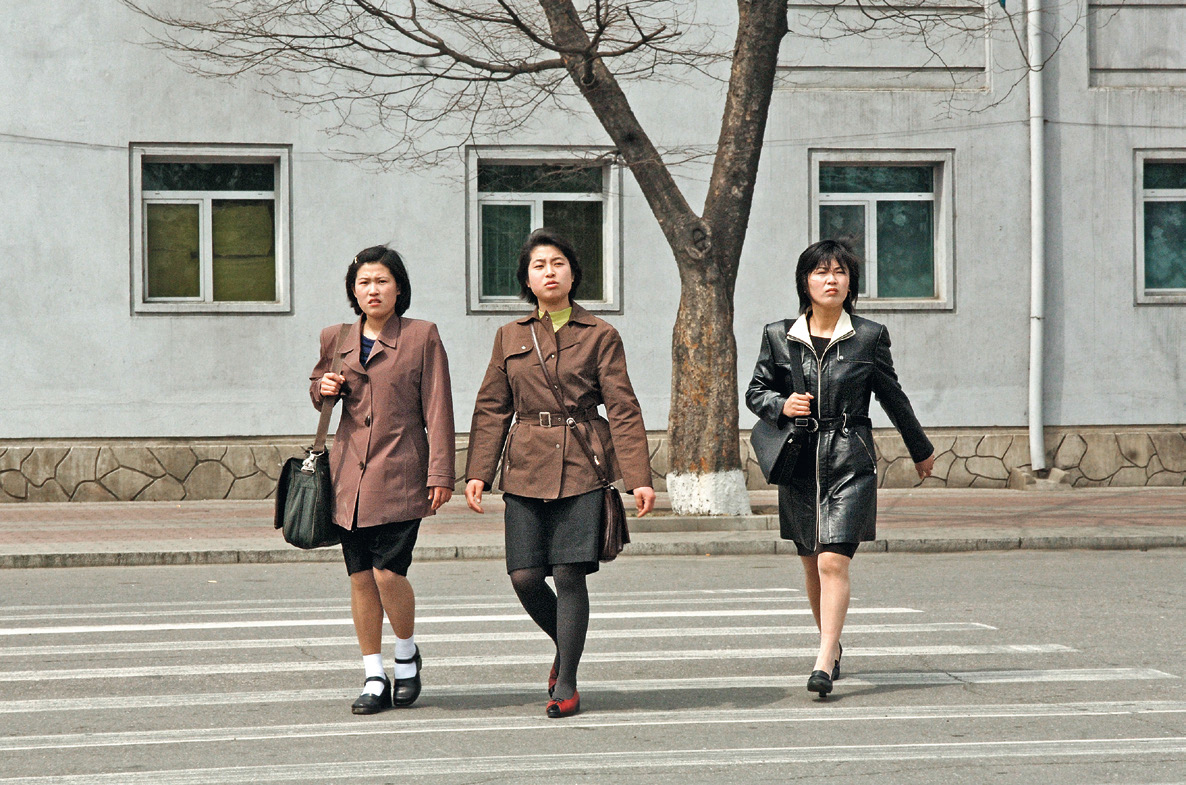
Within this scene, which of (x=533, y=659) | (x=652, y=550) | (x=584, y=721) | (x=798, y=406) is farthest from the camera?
(x=652, y=550)

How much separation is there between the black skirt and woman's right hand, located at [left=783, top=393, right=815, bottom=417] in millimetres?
940

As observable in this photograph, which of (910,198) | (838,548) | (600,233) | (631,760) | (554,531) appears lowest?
(631,760)

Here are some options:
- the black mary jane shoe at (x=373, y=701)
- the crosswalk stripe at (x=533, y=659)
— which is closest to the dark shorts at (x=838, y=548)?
the crosswalk stripe at (x=533, y=659)

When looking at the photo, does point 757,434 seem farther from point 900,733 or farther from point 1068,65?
point 1068,65

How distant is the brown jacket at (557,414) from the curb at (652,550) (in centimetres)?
628

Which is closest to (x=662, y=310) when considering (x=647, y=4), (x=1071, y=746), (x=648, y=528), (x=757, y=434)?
(x=647, y=4)

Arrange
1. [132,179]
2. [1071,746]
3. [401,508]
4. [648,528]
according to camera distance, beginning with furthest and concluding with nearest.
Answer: [132,179] → [648,528] → [401,508] → [1071,746]

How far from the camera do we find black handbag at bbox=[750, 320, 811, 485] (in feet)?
20.1

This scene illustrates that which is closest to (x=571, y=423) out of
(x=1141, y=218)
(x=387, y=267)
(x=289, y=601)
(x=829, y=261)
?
(x=387, y=267)

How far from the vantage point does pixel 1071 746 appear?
5207mm

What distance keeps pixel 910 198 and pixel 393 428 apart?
1360cm

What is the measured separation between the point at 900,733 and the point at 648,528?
7.91 meters

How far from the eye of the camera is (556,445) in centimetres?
573

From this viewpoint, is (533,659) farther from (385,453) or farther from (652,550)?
(652,550)
